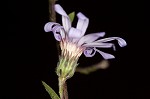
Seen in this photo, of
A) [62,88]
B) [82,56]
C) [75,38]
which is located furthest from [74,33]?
[82,56]

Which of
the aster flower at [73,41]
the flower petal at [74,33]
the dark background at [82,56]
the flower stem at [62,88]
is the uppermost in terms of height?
the flower petal at [74,33]

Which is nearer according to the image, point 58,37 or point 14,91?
point 58,37

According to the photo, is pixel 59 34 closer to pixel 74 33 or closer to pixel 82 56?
pixel 74 33

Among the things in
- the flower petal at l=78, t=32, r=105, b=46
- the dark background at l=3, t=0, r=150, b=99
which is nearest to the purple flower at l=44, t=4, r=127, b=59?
the flower petal at l=78, t=32, r=105, b=46

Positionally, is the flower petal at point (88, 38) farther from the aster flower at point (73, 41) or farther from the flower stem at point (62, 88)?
the flower stem at point (62, 88)

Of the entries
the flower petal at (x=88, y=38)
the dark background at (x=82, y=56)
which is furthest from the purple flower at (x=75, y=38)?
the dark background at (x=82, y=56)

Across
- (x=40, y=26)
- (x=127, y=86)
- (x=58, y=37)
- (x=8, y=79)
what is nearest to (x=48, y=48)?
(x=40, y=26)

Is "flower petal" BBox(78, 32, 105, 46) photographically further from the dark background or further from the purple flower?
the dark background

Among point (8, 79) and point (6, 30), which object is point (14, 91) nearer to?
point (8, 79)
